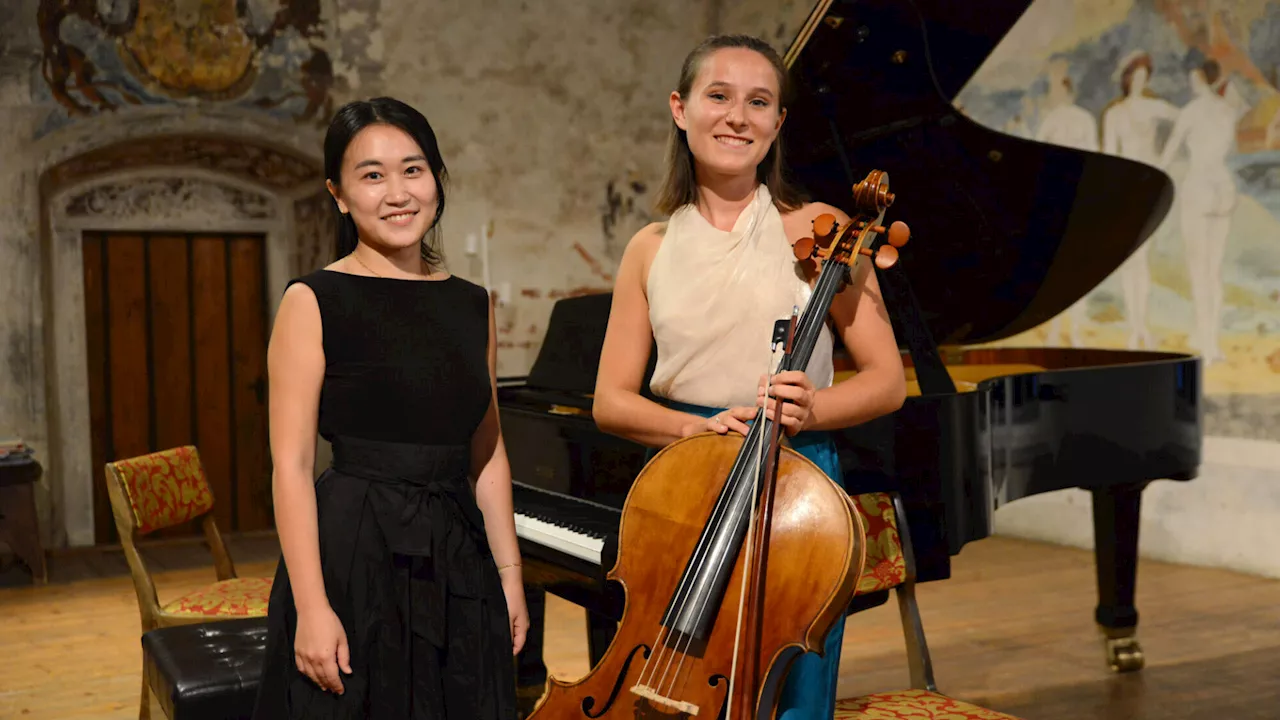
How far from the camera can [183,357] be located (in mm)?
7496

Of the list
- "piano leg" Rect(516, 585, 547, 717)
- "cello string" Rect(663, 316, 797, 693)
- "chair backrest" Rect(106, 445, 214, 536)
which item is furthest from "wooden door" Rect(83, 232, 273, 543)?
"cello string" Rect(663, 316, 797, 693)

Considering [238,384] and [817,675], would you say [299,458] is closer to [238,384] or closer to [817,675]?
[817,675]

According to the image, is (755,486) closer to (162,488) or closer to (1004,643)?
(162,488)

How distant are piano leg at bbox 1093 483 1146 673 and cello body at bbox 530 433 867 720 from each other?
2853 millimetres

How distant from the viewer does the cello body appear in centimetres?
157

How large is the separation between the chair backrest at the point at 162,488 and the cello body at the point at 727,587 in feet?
7.19

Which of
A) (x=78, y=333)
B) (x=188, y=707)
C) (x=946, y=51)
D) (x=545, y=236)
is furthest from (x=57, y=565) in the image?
(x=946, y=51)

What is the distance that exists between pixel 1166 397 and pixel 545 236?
4893 millimetres

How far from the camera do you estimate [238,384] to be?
7.64m

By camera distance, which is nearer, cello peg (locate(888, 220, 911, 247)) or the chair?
cello peg (locate(888, 220, 911, 247))

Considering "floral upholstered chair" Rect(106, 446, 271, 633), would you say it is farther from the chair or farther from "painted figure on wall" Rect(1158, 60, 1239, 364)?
"painted figure on wall" Rect(1158, 60, 1239, 364)

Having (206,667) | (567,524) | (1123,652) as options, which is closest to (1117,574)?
(1123,652)

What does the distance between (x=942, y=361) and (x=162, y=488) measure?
231 cm

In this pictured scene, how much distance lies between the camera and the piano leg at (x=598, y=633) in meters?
2.99
